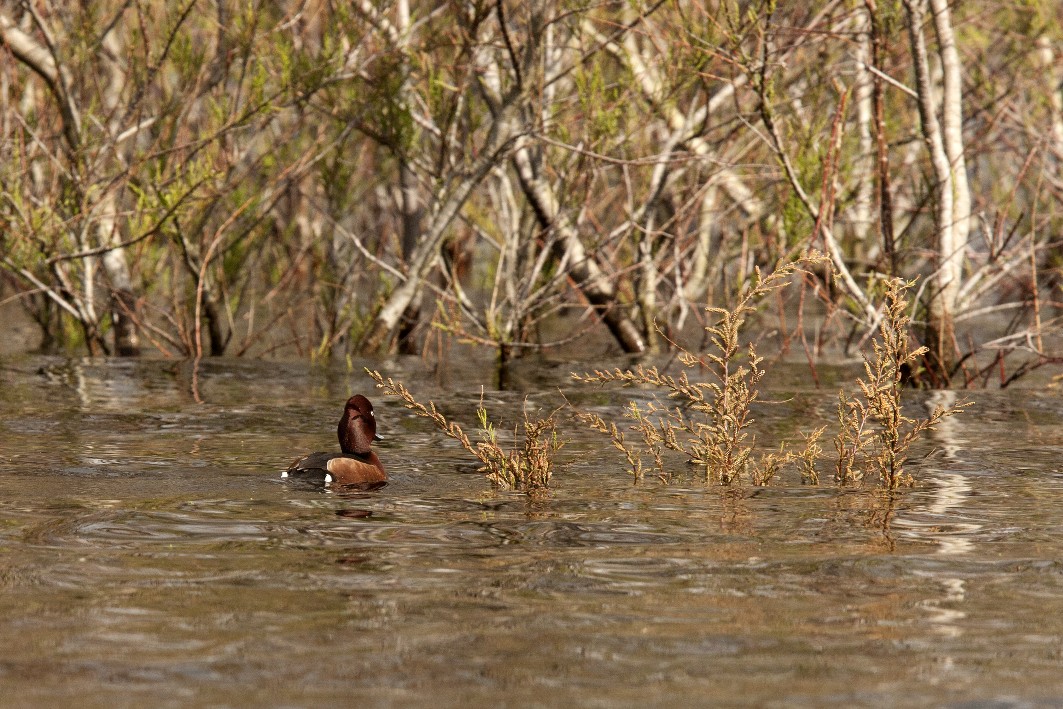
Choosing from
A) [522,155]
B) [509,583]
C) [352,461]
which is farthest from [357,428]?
[522,155]

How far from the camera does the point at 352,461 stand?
669 cm

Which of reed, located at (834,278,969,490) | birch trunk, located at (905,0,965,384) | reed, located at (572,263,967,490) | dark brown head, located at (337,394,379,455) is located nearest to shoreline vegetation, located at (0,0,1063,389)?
birch trunk, located at (905,0,965,384)

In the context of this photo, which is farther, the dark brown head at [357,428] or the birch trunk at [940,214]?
the birch trunk at [940,214]

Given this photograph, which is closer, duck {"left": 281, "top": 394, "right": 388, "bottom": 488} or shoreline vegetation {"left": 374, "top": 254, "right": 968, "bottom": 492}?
shoreline vegetation {"left": 374, "top": 254, "right": 968, "bottom": 492}

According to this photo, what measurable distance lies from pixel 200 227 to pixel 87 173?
1.18m

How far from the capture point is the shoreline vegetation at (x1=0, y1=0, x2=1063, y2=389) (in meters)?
9.45

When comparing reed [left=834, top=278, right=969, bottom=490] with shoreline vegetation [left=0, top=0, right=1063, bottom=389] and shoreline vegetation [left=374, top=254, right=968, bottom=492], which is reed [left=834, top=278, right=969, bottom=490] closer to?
shoreline vegetation [left=374, top=254, right=968, bottom=492]

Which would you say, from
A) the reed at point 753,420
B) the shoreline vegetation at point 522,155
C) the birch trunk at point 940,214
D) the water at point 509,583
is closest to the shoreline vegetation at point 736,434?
the reed at point 753,420

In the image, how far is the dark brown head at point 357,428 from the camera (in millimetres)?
6895

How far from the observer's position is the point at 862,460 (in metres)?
6.90

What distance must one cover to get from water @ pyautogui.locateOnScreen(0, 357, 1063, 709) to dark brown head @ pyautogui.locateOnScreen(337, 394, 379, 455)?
22 cm

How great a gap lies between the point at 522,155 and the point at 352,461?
464 cm

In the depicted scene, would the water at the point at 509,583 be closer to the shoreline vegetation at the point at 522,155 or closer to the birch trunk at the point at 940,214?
the birch trunk at the point at 940,214

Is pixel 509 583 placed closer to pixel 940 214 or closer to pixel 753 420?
pixel 753 420
